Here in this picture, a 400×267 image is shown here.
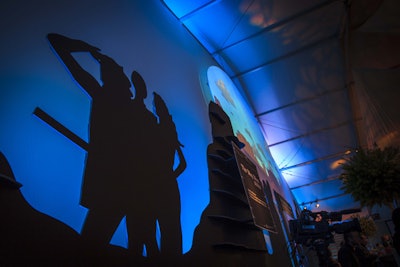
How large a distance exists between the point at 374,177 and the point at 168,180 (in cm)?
201

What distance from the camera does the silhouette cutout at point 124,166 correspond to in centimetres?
131

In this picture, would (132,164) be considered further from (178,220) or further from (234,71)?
(234,71)

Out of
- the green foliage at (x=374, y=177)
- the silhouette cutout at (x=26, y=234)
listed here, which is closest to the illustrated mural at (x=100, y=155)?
the silhouette cutout at (x=26, y=234)

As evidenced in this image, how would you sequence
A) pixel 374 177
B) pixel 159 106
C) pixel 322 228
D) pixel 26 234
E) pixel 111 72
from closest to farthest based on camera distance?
pixel 26 234, pixel 111 72, pixel 159 106, pixel 374 177, pixel 322 228

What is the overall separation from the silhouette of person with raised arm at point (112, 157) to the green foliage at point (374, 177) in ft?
6.93

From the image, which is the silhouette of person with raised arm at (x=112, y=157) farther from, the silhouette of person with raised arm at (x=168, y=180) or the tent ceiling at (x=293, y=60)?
the tent ceiling at (x=293, y=60)

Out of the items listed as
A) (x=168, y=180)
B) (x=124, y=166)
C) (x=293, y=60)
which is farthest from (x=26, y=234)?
(x=293, y=60)

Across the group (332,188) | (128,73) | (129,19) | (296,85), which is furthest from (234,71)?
(332,188)

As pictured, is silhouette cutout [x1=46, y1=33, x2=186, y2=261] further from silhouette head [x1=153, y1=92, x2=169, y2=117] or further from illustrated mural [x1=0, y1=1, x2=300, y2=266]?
silhouette head [x1=153, y1=92, x2=169, y2=117]

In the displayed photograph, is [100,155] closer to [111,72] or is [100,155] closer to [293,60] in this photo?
[111,72]

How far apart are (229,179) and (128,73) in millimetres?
1517

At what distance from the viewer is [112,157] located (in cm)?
150

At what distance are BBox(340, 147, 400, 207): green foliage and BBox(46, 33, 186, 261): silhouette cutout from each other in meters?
1.82

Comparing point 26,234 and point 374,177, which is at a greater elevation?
point 374,177
